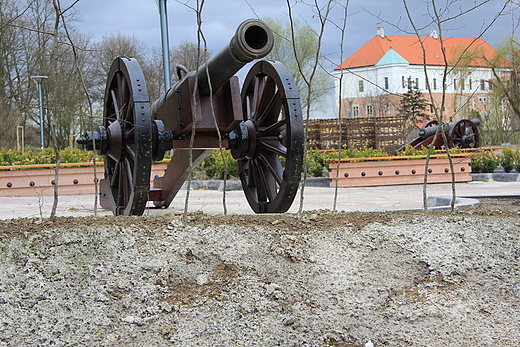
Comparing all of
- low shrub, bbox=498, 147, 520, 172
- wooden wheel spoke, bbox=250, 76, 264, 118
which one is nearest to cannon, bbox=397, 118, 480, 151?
low shrub, bbox=498, 147, 520, 172

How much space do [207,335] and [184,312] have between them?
24 centimetres

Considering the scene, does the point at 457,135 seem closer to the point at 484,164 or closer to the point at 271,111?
the point at 484,164

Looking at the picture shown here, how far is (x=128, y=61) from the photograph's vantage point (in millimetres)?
6242

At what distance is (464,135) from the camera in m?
22.6

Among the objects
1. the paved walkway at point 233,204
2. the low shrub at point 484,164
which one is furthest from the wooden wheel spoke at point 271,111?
the low shrub at point 484,164

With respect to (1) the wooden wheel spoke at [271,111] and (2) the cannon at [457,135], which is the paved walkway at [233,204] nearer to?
(1) the wooden wheel spoke at [271,111]

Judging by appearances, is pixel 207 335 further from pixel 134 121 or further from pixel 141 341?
pixel 134 121

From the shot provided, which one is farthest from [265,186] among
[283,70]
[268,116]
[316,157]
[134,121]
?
[316,157]

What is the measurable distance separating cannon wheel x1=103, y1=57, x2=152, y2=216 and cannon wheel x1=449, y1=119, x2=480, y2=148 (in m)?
17.8

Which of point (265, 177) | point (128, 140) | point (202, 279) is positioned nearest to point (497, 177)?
point (265, 177)

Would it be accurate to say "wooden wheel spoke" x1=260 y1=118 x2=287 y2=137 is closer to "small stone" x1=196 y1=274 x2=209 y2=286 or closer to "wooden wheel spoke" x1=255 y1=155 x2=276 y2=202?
"wooden wheel spoke" x1=255 y1=155 x2=276 y2=202

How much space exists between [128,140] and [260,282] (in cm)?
323

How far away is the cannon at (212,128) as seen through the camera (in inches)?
224

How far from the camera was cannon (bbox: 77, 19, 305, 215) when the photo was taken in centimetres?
568
